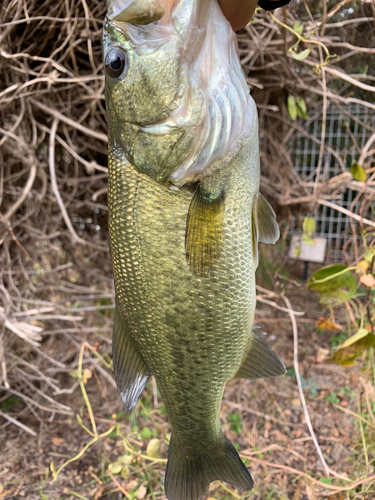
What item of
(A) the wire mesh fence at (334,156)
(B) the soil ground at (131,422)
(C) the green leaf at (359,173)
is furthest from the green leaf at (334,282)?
(A) the wire mesh fence at (334,156)

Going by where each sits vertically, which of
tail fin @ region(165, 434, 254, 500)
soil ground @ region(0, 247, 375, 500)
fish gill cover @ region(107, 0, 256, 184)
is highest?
fish gill cover @ region(107, 0, 256, 184)

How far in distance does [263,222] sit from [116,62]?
482 mm

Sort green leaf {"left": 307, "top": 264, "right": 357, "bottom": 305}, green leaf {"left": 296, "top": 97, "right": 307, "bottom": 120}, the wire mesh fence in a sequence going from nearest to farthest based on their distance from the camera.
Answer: green leaf {"left": 307, "top": 264, "right": 357, "bottom": 305} < green leaf {"left": 296, "top": 97, "right": 307, "bottom": 120} < the wire mesh fence

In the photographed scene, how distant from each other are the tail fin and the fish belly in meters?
0.18

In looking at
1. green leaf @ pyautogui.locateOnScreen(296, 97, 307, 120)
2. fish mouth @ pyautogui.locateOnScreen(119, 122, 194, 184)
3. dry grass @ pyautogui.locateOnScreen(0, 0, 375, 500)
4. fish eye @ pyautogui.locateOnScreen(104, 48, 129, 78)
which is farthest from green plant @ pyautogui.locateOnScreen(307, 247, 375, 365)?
fish eye @ pyautogui.locateOnScreen(104, 48, 129, 78)

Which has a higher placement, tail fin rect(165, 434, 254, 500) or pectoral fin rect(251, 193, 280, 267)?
pectoral fin rect(251, 193, 280, 267)

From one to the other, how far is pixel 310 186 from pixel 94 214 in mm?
1529

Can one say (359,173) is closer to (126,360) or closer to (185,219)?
(185,219)

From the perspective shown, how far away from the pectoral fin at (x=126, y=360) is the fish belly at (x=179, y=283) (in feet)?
0.11

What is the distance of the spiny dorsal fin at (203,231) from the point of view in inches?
28.5

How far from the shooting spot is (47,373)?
214 centimetres

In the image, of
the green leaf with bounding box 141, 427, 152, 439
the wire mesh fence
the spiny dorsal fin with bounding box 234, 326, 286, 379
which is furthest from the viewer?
the wire mesh fence

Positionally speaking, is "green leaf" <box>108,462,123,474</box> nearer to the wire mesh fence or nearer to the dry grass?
the dry grass

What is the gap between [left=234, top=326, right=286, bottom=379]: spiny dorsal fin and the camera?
2.80 feet
